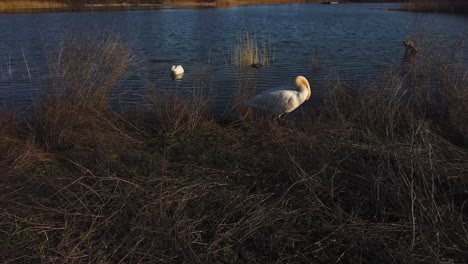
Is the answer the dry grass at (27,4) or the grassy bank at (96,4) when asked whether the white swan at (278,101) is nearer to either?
the grassy bank at (96,4)

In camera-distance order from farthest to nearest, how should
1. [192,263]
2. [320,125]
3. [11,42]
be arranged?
[11,42] < [320,125] < [192,263]

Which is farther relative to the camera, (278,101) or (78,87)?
(78,87)

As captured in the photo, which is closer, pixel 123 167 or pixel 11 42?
pixel 123 167

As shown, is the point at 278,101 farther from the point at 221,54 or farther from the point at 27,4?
the point at 27,4

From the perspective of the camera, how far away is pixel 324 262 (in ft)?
11.4

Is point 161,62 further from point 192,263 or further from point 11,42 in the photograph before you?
point 192,263

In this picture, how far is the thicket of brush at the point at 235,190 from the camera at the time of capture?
353cm

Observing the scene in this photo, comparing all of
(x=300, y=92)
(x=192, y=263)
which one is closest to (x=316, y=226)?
(x=192, y=263)

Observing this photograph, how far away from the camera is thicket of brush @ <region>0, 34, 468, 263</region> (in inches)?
139

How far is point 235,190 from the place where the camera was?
4.44m

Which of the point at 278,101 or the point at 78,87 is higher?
the point at 78,87

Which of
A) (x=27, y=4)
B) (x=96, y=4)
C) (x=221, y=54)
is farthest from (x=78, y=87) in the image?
(x=96, y=4)

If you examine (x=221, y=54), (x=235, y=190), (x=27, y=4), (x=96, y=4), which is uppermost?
(x=235, y=190)

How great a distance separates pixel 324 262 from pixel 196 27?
82.5 ft
